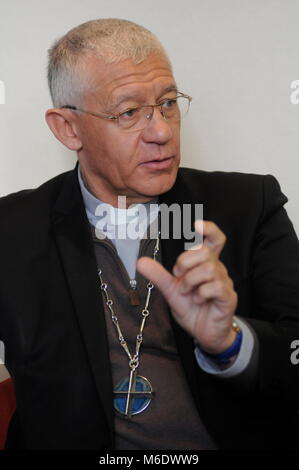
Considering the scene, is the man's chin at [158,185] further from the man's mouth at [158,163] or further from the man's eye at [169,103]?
the man's eye at [169,103]

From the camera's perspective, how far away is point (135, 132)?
1.55 metres

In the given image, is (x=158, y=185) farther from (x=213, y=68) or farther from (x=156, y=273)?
(x=213, y=68)

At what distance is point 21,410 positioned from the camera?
60.2 inches

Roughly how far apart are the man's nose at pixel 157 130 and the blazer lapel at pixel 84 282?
0.30 meters

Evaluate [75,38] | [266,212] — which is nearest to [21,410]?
[266,212]

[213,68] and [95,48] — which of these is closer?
[95,48]

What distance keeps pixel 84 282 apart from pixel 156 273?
44 centimetres

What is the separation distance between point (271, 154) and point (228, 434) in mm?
1012

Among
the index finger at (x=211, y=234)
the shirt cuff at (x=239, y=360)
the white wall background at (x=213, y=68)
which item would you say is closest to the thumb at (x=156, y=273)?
the index finger at (x=211, y=234)

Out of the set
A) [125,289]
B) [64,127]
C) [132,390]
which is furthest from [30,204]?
[132,390]

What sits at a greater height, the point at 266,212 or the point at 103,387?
the point at 266,212

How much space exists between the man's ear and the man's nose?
0.86ft
